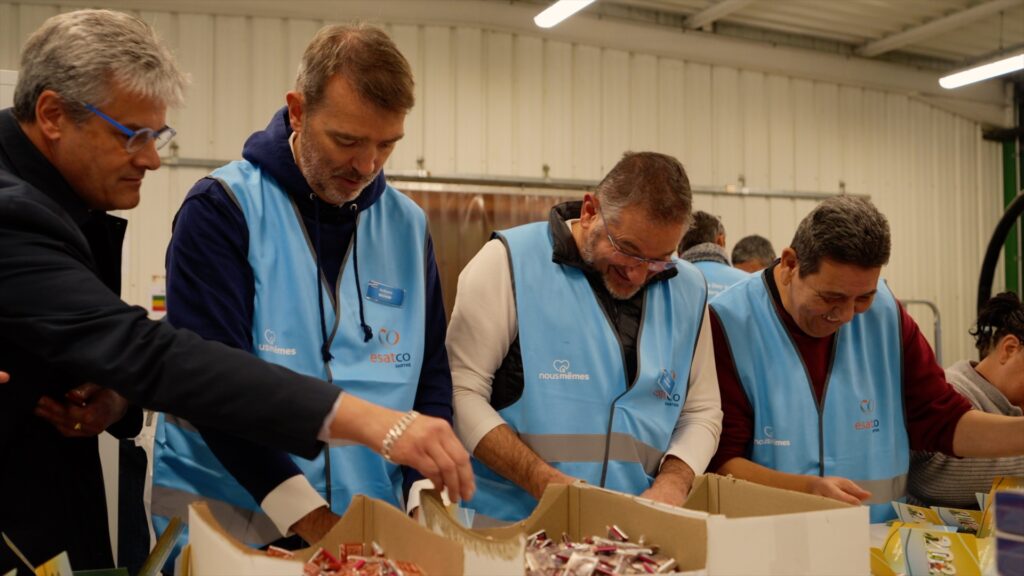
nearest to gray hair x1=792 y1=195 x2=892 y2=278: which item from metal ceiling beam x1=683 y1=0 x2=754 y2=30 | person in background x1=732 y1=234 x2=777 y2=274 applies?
person in background x1=732 y1=234 x2=777 y2=274

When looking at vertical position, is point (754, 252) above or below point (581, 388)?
above

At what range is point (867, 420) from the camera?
7.23 feet

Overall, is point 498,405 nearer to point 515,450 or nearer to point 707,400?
point 515,450

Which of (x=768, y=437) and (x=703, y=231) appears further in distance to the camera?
(x=703, y=231)

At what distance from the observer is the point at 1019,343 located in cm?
249

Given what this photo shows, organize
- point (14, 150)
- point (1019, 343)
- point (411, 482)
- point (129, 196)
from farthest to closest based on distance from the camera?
point (1019, 343), point (411, 482), point (129, 196), point (14, 150)

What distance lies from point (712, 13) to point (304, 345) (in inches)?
248

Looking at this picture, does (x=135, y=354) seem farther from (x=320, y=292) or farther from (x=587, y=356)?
(x=587, y=356)

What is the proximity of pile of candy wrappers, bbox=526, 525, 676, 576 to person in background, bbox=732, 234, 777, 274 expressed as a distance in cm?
410

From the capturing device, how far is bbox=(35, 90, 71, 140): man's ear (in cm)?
132

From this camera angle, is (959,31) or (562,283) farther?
(959,31)

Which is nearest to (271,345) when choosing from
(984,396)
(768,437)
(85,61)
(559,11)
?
(85,61)

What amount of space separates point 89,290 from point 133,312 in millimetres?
61

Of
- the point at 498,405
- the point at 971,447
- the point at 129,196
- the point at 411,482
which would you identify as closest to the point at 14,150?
the point at 129,196
